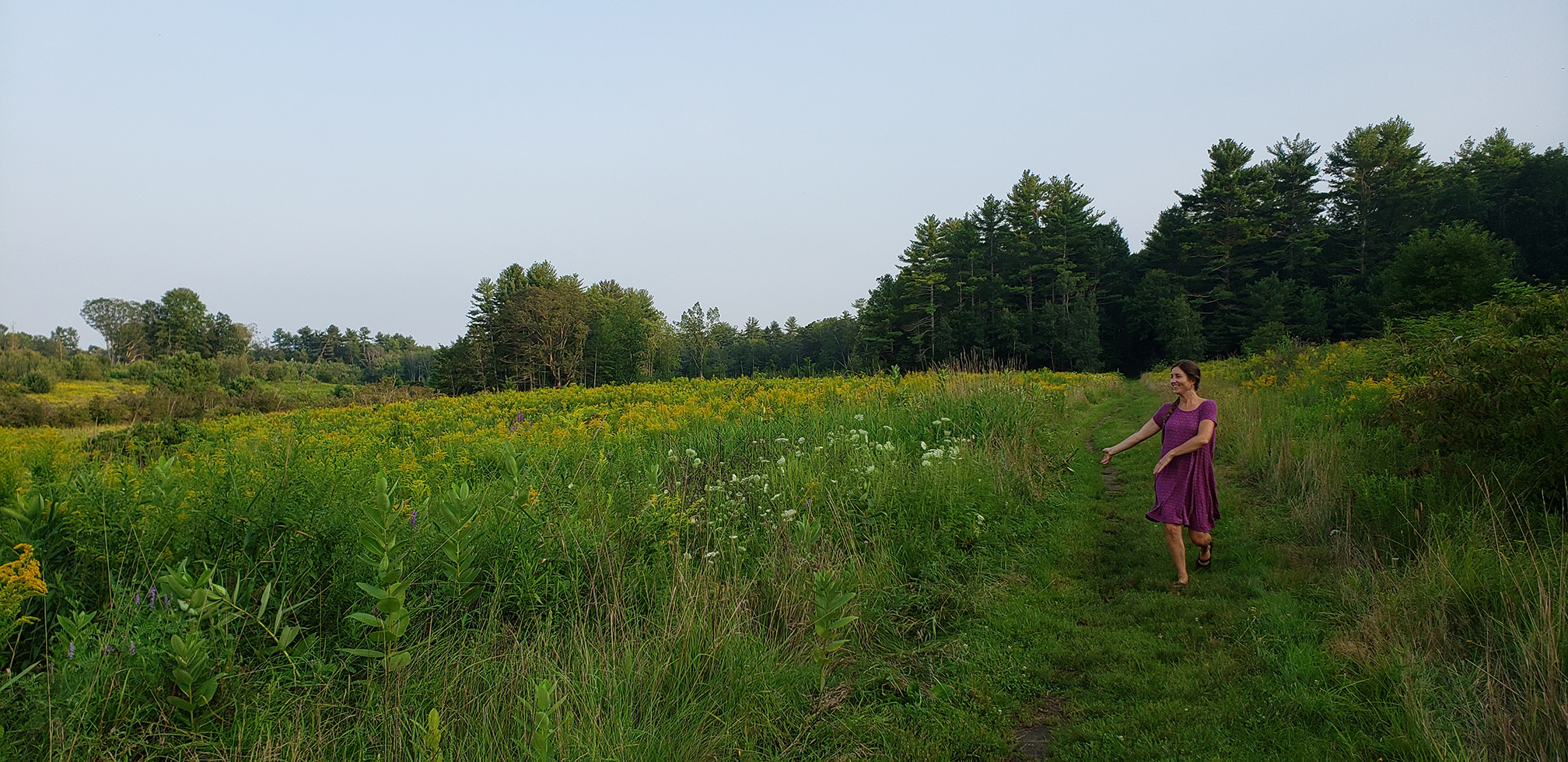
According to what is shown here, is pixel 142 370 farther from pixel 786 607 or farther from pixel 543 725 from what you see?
pixel 543 725

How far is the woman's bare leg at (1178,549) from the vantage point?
14.5 feet

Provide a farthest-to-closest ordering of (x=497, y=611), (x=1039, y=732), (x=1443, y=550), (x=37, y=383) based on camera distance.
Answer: (x=37, y=383), (x=1443, y=550), (x=1039, y=732), (x=497, y=611)

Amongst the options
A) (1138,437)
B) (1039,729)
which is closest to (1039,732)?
(1039,729)

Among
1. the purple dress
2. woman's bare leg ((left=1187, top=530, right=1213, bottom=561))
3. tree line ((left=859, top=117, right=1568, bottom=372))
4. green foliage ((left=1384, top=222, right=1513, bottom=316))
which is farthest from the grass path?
tree line ((left=859, top=117, right=1568, bottom=372))

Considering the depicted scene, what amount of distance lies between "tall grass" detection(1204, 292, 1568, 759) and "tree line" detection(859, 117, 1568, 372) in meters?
26.7

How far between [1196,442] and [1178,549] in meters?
0.75

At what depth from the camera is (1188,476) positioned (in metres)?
4.63

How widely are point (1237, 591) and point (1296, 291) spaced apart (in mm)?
47949

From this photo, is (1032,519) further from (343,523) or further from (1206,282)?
(1206,282)

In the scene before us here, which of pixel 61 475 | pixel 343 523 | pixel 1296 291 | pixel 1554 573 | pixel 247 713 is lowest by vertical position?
pixel 1554 573

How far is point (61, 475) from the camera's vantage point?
3217 mm

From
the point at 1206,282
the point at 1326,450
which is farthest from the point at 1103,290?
the point at 1326,450

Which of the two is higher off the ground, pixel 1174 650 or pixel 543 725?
pixel 543 725

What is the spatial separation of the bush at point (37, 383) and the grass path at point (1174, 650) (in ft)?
113
